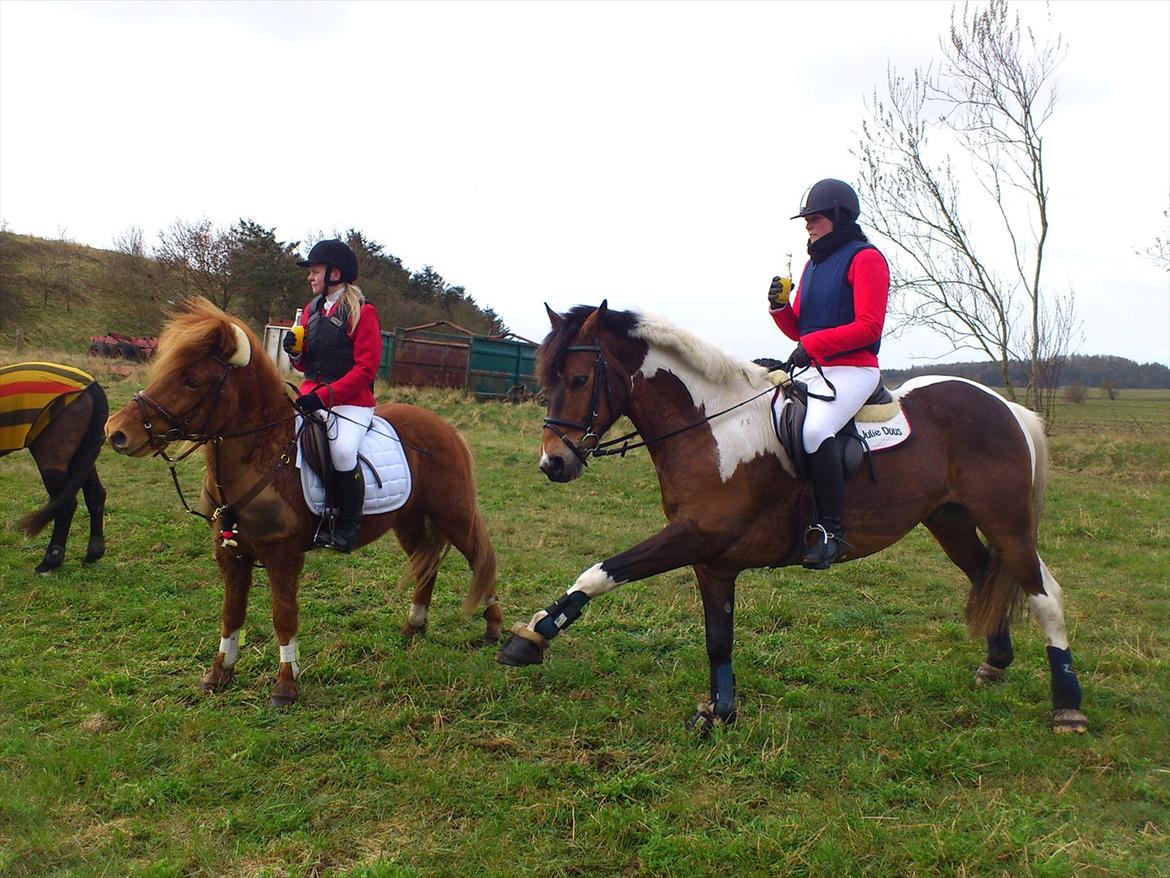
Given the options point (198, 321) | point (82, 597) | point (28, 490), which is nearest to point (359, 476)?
point (198, 321)

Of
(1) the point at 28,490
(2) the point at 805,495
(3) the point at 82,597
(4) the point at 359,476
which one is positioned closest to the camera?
(2) the point at 805,495

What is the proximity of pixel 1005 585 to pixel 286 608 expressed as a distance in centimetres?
453

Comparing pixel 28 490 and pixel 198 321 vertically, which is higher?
pixel 198 321

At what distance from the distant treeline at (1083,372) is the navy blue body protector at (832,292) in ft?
11.0

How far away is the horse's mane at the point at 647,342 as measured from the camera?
390cm

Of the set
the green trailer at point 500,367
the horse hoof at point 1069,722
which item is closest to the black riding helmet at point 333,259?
the horse hoof at point 1069,722

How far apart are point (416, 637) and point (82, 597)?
9.49 ft

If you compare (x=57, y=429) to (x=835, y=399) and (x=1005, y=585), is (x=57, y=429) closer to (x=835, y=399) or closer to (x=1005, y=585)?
(x=835, y=399)

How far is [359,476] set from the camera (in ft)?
15.4

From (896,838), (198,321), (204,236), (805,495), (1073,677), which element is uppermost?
(204,236)

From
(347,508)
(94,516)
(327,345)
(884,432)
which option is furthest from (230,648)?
(884,432)

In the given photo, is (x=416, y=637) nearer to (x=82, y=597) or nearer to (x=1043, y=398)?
(x=82, y=597)

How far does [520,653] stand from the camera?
359 cm

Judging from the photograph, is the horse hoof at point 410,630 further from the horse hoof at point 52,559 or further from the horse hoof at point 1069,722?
the horse hoof at point 1069,722
